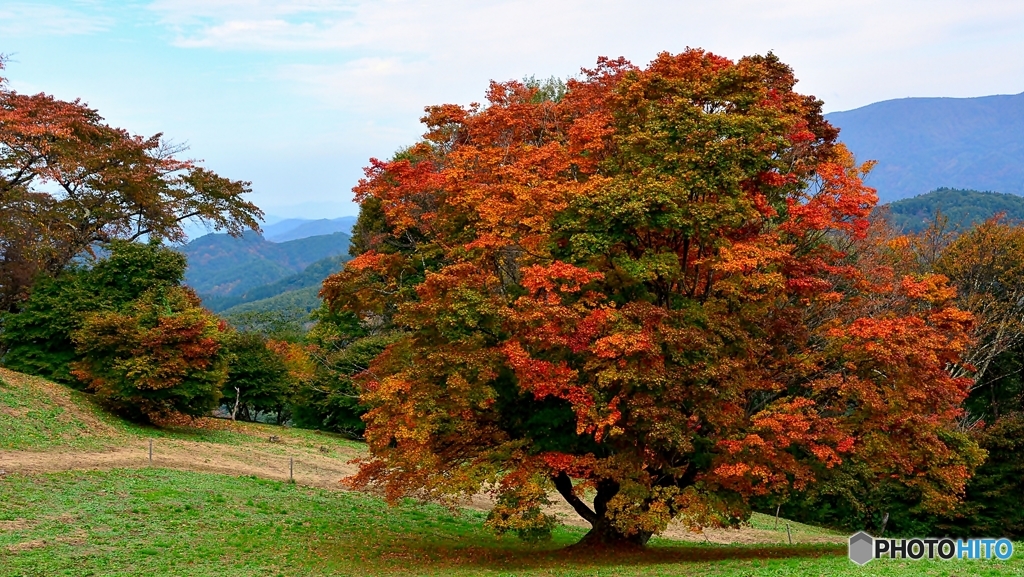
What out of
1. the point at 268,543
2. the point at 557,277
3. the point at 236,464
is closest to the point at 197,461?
the point at 236,464

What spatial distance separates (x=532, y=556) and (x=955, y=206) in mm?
167251

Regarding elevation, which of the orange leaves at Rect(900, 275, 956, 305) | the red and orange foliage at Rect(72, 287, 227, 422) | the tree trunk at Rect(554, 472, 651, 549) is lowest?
the tree trunk at Rect(554, 472, 651, 549)

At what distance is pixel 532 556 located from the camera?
20.2 m

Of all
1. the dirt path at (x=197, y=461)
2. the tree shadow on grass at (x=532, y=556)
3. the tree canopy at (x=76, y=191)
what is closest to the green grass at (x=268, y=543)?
the tree shadow on grass at (x=532, y=556)

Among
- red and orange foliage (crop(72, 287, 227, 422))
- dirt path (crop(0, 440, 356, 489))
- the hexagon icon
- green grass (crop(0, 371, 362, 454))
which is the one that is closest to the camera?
the hexagon icon

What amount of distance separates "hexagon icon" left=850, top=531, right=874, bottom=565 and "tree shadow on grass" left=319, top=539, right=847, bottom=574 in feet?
2.54

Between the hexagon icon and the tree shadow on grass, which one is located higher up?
the hexagon icon

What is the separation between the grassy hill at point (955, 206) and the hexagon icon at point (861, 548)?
444 feet

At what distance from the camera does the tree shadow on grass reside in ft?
60.2

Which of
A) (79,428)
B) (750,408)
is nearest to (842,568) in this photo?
(750,408)

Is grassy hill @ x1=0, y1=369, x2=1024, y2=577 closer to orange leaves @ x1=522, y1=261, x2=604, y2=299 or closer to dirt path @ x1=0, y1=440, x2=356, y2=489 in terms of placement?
dirt path @ x1=0, y1=440, x2=356, y2=489

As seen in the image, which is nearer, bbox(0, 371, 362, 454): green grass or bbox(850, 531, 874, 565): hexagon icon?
bbox(850, 531, 874, 565): hexagon icon

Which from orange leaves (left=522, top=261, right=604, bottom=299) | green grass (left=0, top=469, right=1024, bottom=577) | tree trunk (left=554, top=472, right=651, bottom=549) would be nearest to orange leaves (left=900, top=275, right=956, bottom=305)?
green grass (left=0, top=469, right=1024, bottom=577)

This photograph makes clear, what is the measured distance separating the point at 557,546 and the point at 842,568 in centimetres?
962
